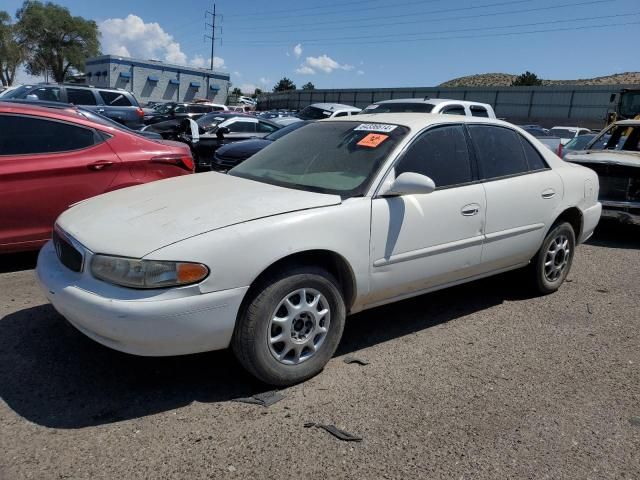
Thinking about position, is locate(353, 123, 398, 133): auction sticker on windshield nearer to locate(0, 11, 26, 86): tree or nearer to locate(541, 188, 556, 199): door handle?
locate(541, 188, 556, 199): door handle

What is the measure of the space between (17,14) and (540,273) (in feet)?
245

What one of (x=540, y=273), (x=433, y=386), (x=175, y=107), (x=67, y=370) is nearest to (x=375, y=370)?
(x=433, y=386)

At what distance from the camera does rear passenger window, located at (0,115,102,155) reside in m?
4.85

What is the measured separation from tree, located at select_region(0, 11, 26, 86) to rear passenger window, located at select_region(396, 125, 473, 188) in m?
72.6

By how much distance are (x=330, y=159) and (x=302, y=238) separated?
3.17 ft

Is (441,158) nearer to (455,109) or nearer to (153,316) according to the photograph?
(153,316)

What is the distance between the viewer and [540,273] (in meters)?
4.85

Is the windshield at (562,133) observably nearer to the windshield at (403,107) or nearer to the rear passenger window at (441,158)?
the windshield at (403,107)

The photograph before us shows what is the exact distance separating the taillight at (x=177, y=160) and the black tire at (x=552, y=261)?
139 inches

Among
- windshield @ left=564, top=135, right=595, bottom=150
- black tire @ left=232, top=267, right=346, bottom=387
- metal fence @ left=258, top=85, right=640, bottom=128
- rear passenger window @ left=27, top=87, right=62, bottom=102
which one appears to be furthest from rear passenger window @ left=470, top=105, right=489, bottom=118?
metal fence @ left=258, top=85, right=640, bottom=128

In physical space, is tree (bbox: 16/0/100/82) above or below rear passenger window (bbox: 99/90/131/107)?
above

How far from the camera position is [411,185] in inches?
134

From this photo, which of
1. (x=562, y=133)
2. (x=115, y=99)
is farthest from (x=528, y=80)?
(x=115, y=99)

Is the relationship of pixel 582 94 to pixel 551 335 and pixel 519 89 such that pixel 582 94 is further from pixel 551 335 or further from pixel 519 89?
pixel 551 335
